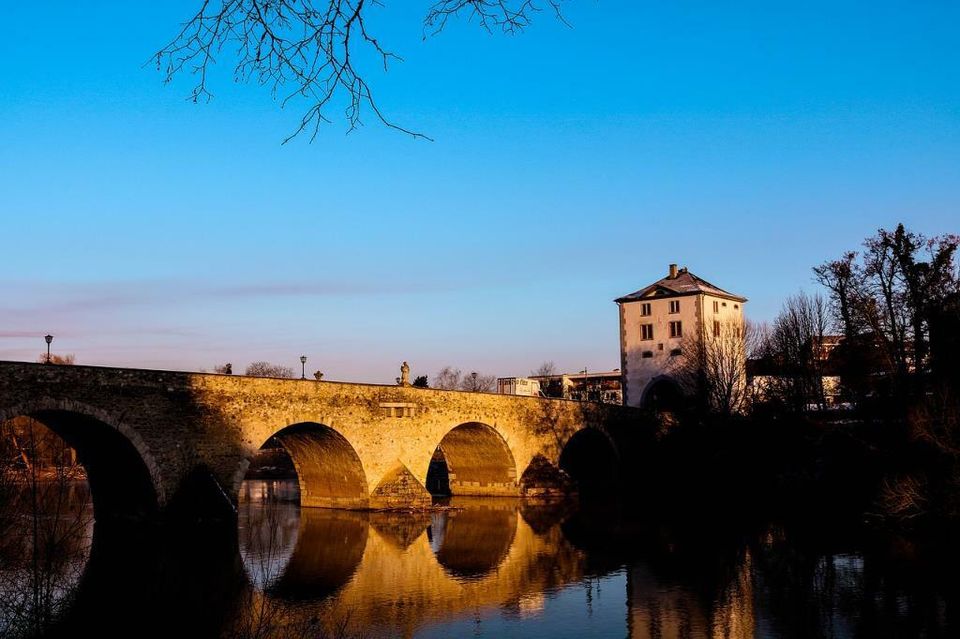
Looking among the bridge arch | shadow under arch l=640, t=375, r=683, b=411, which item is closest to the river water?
→ the bridge arch

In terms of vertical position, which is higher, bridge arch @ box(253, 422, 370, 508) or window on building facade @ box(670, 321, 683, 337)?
window on building facade @ box(670, 321, 683, 337)

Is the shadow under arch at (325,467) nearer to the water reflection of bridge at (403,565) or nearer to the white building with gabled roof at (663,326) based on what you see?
the water reflection of bridge at (403,565)

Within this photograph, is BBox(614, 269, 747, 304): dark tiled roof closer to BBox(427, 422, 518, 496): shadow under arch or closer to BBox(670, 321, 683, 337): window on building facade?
BBox(670, 321, 683, 337): window on building facade

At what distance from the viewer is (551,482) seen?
40094mm

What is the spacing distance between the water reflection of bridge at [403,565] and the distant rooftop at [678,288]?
1030 inches

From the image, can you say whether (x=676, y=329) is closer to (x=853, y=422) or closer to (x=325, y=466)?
(x=853, y=422)

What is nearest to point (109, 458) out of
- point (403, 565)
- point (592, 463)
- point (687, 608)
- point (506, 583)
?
point (403, 565)

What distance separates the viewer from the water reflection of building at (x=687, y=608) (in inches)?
578

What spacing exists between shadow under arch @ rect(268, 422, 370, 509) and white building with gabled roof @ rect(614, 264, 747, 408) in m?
27.6

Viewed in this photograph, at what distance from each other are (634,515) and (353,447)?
1140 cm

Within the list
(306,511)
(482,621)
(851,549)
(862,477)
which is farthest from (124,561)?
(862,477)

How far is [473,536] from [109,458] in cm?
1161

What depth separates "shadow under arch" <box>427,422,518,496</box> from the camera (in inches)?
1532

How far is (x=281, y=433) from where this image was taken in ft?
102
